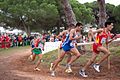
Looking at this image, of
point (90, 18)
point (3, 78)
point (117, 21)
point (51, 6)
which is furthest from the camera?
point (117, 21)

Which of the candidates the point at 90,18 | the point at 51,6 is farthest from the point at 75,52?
the point at 90,18

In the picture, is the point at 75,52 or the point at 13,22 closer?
the point at 75,52

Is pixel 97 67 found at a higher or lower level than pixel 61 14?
higher

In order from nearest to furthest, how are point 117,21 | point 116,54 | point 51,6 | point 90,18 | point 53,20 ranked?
point 116,54 → point 51,6 → point 53,20 → point 90,18 → point 117,21

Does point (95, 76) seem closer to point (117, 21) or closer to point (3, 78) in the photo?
point (3, 78)

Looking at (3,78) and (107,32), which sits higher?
(107,32)

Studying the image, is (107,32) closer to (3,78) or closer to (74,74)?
(74,74)

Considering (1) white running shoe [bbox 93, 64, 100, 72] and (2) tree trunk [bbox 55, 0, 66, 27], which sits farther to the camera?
(2) tree trunk [bbox 55, 0, 66, 27]

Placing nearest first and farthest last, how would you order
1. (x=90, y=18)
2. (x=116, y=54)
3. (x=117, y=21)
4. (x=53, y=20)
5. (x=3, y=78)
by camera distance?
(x=3, y=78) < (x=116, y=54) < (x=53, y=20) < (x=90, y=18) < (x=117, y=21)

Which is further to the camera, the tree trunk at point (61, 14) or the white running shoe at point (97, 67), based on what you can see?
the tree trunk at point (61, 14)

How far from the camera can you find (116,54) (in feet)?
54.8

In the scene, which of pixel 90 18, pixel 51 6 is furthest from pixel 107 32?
pixel 90 18

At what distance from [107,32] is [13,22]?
4084 centimetres

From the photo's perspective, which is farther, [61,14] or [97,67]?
[61,14]
